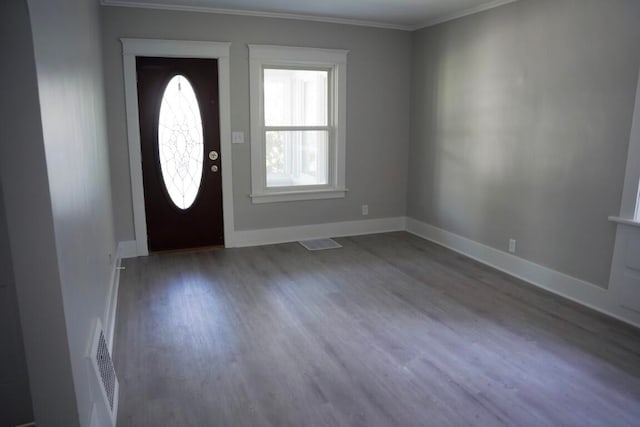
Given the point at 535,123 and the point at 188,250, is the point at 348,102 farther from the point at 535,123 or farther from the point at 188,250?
the point at 188,250

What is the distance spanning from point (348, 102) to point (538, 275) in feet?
9.13

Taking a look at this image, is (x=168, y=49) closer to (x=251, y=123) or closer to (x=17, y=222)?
(x=251, y=123)

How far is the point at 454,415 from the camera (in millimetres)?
2225

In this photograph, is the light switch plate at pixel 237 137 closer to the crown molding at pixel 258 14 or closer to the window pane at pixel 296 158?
the window pane at pixel 296 158

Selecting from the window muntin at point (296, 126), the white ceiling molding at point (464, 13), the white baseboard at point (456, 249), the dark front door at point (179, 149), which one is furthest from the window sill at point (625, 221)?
the dark front door at point (179, 149)

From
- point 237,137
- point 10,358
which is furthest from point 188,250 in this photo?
point 10,358

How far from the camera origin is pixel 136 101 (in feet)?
14.8

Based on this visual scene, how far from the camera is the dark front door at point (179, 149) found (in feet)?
15.1

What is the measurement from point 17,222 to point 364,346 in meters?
2.08

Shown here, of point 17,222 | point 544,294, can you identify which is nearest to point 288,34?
point 544,294

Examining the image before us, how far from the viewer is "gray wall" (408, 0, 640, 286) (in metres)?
3.29

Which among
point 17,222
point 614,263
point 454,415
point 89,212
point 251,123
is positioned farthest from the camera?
point 251,123

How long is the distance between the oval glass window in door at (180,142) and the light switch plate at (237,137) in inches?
12.7

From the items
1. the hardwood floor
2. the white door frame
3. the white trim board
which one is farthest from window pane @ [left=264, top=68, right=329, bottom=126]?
the white trim board
